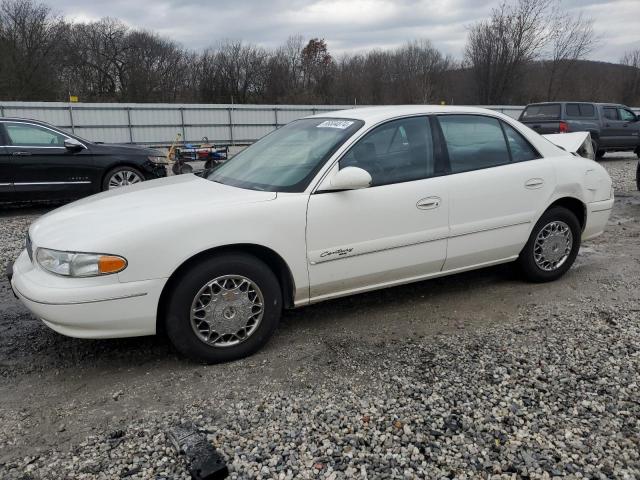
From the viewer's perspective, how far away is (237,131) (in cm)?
2558

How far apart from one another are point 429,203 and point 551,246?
5.13 ft

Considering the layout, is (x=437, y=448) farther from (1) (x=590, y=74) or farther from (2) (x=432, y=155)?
(1) (x=590, y=74)

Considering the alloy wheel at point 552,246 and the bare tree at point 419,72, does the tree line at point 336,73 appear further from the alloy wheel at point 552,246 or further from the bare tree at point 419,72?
the alloy wheel at point 552,246

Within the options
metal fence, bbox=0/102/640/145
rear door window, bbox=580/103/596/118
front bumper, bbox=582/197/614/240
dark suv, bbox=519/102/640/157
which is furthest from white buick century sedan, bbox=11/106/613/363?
metal fence, bbox=0/102/640/145

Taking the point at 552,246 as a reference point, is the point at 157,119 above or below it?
above

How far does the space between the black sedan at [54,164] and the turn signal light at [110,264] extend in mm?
6297

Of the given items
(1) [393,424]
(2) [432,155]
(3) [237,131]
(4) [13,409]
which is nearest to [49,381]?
(4) [13,409]

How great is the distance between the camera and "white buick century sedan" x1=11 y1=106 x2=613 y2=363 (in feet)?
9.82

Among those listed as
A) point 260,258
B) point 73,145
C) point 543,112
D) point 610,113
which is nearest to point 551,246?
point 260,258

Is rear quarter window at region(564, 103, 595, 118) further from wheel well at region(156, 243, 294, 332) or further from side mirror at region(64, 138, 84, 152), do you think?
wheel well at region(156, 243, 294, 332)

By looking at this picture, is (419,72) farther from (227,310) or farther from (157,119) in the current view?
(227,310)

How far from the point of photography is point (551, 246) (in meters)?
4.65

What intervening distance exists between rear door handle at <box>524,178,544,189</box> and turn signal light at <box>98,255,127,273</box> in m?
3.23

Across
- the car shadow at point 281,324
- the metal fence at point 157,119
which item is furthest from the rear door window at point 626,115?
the car shadow at point 281,324
